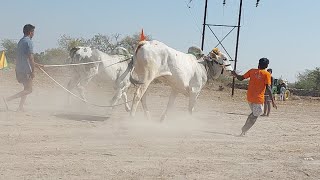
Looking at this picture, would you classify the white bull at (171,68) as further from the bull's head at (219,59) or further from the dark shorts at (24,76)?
the dark shorts at (24,76)

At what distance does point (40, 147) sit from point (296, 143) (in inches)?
209

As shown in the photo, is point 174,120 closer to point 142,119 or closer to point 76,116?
point 142,119

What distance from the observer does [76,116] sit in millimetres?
13156

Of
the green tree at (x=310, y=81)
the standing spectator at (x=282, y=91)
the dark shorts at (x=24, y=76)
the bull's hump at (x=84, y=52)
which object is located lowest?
the green tree at (x=310, y=81)

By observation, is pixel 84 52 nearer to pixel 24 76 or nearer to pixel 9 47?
pixel 24 76

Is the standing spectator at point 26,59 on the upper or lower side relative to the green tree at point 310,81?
upper

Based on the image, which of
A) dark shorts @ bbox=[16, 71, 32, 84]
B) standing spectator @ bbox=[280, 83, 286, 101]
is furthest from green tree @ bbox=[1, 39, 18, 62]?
dark shorts @ bbox=[16, 71, 32, 84]

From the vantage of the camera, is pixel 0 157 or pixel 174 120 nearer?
pixel 0 157

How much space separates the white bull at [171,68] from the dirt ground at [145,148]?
2.92ft

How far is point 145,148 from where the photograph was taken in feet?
28.7

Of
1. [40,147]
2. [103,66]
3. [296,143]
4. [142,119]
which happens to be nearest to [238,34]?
[103,66]

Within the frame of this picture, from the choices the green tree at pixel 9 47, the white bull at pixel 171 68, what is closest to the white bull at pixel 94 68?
the white bull at pixel 171 68

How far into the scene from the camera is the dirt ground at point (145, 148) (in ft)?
23.1

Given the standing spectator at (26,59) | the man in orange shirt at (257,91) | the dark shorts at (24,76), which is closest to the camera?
the man in orange shirt at (257,91)
